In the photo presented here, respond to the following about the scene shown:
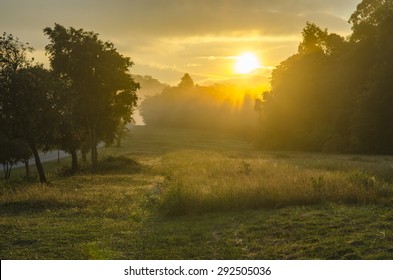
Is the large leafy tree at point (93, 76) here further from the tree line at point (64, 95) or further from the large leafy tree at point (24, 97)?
the large leafy tree at point (24, 97)

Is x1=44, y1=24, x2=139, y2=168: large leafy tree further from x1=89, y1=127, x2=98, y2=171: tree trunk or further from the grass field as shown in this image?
the grass field

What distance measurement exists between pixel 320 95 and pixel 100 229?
63.8 meters

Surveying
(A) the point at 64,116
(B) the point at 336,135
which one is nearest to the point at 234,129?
(B) the point at 336,135

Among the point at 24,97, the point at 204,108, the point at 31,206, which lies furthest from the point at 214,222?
the point at 204,108

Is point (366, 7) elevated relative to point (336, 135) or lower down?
elevated

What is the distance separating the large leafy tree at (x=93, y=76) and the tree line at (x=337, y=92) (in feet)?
103

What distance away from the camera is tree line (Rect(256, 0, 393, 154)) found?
204 feet

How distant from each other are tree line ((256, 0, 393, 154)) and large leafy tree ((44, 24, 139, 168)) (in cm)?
3151

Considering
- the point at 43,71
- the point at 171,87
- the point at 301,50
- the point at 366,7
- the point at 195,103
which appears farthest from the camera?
the point at 171,87

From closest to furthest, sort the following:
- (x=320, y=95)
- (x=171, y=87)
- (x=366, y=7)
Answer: (x=366, y=7), (x=320, y=95), (x=171, y=87)

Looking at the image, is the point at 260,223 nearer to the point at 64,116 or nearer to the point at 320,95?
the point at 64,116

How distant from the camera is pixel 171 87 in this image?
608 feet

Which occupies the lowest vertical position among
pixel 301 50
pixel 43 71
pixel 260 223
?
pixel 260 223

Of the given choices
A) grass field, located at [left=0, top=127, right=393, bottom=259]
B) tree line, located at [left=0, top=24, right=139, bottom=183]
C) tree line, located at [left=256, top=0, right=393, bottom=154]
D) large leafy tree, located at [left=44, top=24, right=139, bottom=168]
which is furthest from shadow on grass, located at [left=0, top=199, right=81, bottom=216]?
tree line, located at [left=256, top=0, right=393, bottom=154]
